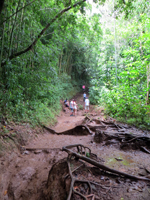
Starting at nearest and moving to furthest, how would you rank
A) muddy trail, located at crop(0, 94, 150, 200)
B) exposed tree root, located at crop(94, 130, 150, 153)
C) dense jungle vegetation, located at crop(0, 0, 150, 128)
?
muddy trail, located at crop(0, 94, 150, 200) < exposed tree root, located at crop(94, 130, 150, 153) < dense jungle vegetation, located at crop(0, 0, 150, 128)

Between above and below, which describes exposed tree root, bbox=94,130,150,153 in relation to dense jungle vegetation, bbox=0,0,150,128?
below

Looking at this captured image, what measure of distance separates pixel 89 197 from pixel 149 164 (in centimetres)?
216

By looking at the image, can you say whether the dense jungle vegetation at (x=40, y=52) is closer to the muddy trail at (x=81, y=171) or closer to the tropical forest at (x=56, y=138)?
the tropical forest at (x=56, y=138)

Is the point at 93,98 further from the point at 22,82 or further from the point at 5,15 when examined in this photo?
the point at 5,15

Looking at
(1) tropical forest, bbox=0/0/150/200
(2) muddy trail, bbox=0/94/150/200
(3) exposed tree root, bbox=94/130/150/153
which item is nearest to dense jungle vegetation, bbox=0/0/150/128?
(1) tropical forest, bbox=0/0/150/200

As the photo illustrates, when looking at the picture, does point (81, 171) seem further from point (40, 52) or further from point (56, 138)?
point (40, 52)

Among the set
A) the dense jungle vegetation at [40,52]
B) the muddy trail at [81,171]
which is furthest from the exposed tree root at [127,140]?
the dense jungle vegetation at [40,52]

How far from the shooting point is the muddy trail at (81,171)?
1.86 m

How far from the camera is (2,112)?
449cm

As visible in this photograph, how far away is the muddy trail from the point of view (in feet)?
6.09

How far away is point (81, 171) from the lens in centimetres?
226

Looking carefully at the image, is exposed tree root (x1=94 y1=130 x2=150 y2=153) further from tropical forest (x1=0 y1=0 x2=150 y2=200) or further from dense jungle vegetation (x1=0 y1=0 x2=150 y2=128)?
dense jungle vegetation (x1=0 y1=0 x2=150 y2=128)

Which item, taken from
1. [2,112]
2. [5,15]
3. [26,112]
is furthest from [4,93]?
[5,15]

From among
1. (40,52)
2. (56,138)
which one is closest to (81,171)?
(56,138)
